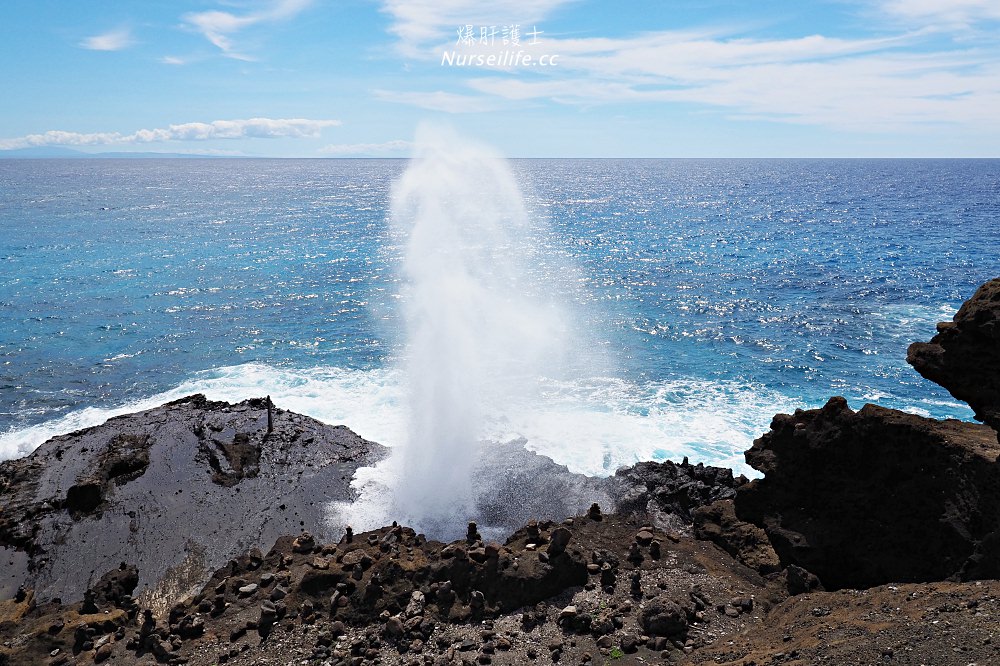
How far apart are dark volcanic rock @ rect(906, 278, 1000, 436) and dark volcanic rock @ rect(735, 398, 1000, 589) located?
1.06 m

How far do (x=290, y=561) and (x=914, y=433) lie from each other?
16.6 meters

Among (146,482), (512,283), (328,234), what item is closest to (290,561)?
(146,482)

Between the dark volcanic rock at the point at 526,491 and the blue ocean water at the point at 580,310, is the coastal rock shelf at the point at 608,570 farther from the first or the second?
the blue ocean water at the point at 580,310

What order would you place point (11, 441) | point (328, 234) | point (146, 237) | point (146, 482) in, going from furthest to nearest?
point (328, 234) → point (146, 237) → point (11, 441) → point (146, 482)

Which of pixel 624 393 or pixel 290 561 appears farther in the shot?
pixel 624 393

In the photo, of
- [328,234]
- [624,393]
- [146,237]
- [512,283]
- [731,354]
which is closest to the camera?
Result: [624,393]

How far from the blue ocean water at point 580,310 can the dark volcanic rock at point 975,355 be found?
11.7 metres

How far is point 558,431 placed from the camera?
29.1 m

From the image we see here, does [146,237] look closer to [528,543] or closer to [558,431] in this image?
[558,431]

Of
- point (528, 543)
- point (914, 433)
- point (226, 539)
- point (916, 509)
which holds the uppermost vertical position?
point (914, 433)

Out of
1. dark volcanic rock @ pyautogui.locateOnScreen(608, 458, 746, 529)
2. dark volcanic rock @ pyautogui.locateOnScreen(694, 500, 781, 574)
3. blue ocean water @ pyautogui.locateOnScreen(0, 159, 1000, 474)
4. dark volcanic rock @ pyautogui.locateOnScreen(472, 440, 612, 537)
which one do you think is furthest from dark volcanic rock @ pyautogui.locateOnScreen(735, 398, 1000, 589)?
blue ocean water @ pyautogui.locateOnScreen(0, 159, 1000, 474)

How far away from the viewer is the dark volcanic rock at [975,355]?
47.6 feet

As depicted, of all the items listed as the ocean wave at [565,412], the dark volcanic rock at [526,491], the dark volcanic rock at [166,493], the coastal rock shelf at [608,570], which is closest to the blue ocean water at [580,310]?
the ocean wave at [565,412]

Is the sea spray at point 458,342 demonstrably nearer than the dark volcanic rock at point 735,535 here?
No
